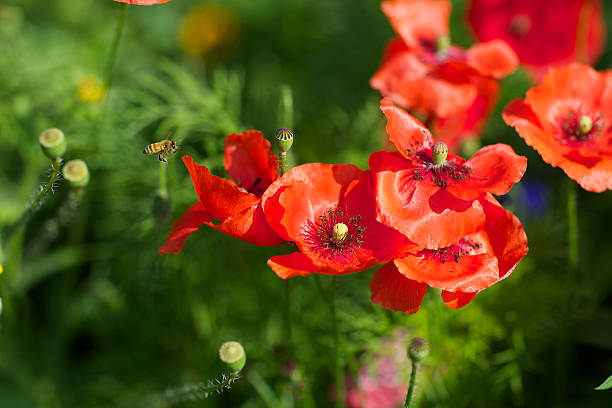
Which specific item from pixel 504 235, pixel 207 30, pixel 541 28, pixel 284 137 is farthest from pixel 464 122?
pixel 207 30

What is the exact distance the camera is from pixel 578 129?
934mm

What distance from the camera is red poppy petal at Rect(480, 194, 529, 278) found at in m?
0.78

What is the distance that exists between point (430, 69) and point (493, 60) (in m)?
0.11

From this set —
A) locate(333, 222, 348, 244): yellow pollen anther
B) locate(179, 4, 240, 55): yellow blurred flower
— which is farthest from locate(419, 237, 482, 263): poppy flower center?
locate(179, 4, 240, 55): yellow blurred flower

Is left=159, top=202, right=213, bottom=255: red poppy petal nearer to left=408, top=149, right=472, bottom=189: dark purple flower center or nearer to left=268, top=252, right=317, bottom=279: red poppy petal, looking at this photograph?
left=268, top=252, right=317, bottom=279: red poppy petal

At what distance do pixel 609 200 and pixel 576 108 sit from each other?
67cm

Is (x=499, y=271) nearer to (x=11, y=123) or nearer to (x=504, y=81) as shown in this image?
(x=504, y=81)

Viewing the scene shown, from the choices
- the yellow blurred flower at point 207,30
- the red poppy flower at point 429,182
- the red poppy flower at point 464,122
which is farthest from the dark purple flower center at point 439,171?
the yellow blurred flower at point 207,30

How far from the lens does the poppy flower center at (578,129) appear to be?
0.91m

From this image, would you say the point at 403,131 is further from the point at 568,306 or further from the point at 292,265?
the point at 568,306

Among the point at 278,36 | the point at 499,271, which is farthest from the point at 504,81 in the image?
the point at 499,271

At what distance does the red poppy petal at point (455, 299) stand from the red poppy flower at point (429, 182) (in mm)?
73

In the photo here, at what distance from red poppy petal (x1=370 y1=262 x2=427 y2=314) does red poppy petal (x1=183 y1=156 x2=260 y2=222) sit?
0.64ft

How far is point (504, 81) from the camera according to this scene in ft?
5.50
